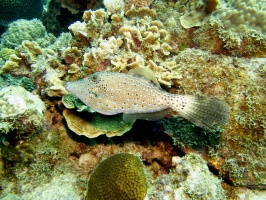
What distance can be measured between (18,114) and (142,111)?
2.15m

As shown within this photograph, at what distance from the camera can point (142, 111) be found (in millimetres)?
3385

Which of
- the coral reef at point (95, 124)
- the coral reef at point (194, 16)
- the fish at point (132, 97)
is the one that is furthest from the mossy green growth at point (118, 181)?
the coral reef at point (194, 16)

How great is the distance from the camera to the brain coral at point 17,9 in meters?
10.6

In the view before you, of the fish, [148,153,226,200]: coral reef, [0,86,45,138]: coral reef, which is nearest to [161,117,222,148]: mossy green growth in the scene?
[148,153,226,200]: coral reef

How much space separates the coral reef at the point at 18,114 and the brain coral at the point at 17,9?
369 inches

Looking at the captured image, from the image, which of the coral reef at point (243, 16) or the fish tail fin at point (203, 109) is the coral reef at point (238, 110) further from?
the coral reef at point (243, 16)

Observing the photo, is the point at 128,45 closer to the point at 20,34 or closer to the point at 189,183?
the point at 189,183

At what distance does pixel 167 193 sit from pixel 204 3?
4.66 meters

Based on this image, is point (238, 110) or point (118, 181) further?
point (238, 110)

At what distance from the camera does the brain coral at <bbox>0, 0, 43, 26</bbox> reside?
34.9 feet

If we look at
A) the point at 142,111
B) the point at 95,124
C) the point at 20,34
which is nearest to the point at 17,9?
the point at 20,34

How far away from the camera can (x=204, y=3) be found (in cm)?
527

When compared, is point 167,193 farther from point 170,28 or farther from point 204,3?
point 204,3

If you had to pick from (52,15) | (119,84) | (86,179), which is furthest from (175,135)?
(52,15)
